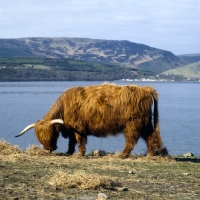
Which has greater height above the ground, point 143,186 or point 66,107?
point 66,107

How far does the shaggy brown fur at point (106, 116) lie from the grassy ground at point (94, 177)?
0.63m

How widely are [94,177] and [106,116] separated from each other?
4457 mm

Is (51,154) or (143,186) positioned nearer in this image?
(143,186)

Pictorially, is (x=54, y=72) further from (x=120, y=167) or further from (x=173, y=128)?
(x=120, y=167)

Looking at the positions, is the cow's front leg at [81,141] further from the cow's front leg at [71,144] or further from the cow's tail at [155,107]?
the cow's tail at [155,107]

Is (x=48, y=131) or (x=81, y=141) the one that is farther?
(x=81, y=141)

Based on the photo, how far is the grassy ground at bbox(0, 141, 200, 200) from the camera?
774 cm

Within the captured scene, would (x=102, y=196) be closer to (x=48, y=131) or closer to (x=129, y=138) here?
(x=129, y=138)

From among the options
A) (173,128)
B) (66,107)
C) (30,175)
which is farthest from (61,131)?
(173,128)

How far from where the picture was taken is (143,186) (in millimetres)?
8516

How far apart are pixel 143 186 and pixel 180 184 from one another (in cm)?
73

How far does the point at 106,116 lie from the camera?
1265 centimetres

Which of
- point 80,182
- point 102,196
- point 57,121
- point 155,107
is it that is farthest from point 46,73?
→ point 102,196

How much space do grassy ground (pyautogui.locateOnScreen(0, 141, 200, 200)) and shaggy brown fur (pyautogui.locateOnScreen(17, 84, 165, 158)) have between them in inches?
24.8
